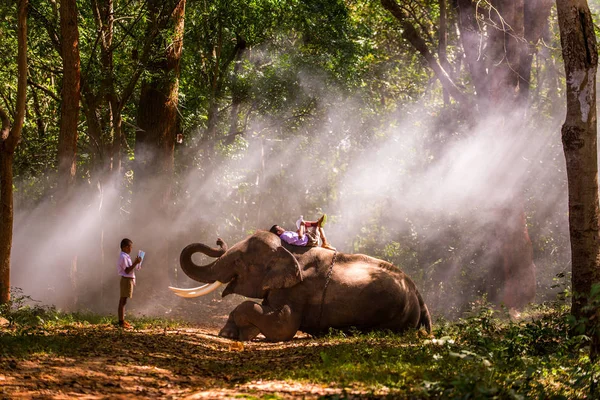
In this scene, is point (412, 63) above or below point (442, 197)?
above

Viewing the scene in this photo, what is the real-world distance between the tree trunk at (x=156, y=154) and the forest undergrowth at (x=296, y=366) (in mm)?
8796

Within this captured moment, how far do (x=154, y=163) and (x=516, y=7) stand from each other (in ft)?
35.1

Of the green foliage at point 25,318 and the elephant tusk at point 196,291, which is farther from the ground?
the elephant tusk at point 196,291

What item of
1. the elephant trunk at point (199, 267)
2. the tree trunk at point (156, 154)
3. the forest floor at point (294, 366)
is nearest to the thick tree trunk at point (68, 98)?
the elephant trunk at point (199, 267)

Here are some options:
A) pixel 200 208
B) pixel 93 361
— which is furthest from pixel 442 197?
pixel 93 361

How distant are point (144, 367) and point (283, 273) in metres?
5.20

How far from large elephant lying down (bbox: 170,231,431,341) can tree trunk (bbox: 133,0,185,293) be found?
669cm

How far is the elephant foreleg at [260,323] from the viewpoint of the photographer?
14188mm

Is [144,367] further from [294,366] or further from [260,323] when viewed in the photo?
[260,323]

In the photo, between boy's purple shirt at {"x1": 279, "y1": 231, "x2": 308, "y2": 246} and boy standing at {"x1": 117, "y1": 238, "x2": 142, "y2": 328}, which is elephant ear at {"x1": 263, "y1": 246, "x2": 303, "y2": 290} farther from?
boy standing at {"x1": 117, "y1": 238, "x2": 142, "y2": 328}

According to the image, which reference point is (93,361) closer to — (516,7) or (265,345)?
(265,345)

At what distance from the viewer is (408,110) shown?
3822 cm

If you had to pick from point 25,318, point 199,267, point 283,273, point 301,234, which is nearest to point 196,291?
point 199,267

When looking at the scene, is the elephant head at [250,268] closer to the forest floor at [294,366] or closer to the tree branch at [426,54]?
→ the forest floor at [294,366]
